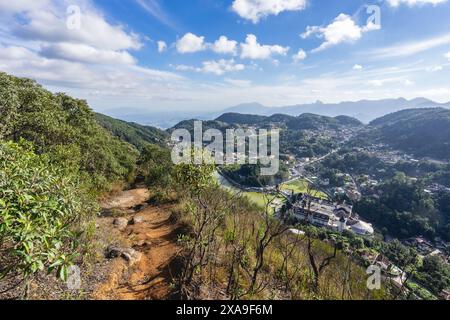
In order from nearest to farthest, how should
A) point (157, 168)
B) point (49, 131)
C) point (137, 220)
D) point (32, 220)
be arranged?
point (32, 220) → point (49, 131) → point (137, 220) → point (157, 168)

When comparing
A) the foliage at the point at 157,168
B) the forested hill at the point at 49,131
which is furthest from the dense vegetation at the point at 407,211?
the forested hill at the point at 49,131

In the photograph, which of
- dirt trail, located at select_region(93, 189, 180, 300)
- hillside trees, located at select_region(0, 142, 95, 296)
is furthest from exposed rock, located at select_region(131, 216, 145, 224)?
hillside trees, located at select_region(0, 142, 95, 296)

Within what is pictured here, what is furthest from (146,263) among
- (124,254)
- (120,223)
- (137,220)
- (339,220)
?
(339,220)

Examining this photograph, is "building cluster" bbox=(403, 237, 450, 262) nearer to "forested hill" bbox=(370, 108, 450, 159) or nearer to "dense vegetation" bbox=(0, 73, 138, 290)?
"dense vegetation" bbox=(0, 73, 138, 290)

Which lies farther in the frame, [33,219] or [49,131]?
[49,131]

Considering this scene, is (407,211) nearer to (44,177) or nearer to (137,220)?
(137,220)

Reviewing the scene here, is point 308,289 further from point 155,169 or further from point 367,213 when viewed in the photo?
point 367,213

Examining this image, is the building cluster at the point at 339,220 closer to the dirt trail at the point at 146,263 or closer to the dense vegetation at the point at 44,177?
the dirt trail at the point at 146,263
